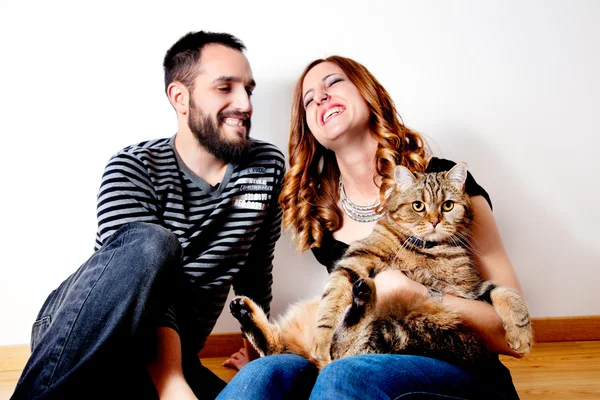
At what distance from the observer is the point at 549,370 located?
1627 millimetres

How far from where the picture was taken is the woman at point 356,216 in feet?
2.92

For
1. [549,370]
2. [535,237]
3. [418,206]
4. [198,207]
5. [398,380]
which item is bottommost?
[549,370]

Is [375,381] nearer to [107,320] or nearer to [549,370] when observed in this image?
[107,320]

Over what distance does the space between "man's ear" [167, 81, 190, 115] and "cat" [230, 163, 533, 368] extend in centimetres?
62

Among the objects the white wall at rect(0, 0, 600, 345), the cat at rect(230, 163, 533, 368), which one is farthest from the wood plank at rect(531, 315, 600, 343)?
the cat at rect(230, 163, 533, 368)

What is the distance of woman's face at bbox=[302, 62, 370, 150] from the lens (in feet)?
4.08

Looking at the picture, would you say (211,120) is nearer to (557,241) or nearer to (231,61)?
(231,61)

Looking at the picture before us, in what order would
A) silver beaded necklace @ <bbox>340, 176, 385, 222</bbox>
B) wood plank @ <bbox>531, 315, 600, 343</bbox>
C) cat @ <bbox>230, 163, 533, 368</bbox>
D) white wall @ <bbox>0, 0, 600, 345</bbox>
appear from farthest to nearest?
wood plank @ <bbox>531, 315, 600, 343</bbox> → white wall @ <bbox>0, 0, 600, 345</bbox> → silver beaded necklace @ <bbox>340, 176, 385, 222</bbox> → cat @ <bbox>230, 163, 533, 368</bbox>

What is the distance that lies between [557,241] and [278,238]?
1.05m

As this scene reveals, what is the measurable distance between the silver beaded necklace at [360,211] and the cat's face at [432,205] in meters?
0.09

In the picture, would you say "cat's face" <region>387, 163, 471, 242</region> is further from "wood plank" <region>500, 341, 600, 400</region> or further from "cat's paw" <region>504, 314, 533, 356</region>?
"wood plank" <region>500, 341, 600, 400</region>

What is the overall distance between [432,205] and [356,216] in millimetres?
258

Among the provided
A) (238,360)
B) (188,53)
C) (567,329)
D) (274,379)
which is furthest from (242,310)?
(567,329)

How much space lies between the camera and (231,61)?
136cm
